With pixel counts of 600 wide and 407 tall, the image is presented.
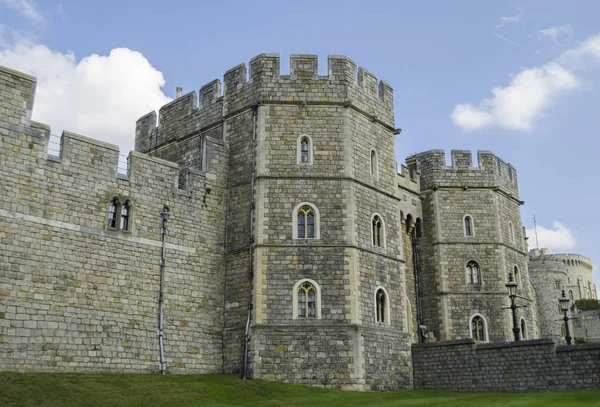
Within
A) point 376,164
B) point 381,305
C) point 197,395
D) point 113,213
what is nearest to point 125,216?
point 113,213

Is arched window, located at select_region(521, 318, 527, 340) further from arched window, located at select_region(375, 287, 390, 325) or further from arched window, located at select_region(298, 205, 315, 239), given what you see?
arched window, located at select_region(298, 205, 315, 239)

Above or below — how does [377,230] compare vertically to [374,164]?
below

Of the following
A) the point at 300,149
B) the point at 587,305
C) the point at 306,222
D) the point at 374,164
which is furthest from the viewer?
the point at 587,305

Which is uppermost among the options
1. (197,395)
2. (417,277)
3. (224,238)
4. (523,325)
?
(224,238)

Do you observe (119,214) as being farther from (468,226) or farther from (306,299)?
(468,226)

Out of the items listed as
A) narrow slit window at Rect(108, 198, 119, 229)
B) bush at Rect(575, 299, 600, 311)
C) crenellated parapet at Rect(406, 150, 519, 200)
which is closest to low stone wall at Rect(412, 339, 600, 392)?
crenellated parapet at Rect(406, 150, 519, 200)

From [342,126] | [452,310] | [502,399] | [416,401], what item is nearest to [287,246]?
[342,126]

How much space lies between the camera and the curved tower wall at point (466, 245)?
2983 cm

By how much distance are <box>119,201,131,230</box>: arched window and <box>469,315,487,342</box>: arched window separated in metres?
16.6

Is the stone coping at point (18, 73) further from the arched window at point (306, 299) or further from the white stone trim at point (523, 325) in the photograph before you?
the white stone trim at point (523, 325)

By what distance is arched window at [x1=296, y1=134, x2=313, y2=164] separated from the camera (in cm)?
2373

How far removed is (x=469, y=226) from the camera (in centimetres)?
3131

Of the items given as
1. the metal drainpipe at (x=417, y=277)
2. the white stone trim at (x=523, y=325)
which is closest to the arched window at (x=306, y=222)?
the metal drainpipe at (x=417, y=277)

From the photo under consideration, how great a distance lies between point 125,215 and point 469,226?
17142 mm
